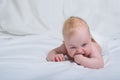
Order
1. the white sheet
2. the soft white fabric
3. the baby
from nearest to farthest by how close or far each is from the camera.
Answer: the white sheet → the baby → the soft white fabric

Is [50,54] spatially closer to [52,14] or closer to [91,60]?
[91,60]

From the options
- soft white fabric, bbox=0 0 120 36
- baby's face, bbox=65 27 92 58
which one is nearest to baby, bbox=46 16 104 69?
baby's face, bbox=65 27 92 58

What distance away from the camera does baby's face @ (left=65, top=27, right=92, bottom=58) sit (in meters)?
1.17

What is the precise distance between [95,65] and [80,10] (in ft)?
2.37

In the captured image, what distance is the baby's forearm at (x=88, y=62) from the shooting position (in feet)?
3.79

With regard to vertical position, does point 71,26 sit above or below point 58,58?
above

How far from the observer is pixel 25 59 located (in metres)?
1.24

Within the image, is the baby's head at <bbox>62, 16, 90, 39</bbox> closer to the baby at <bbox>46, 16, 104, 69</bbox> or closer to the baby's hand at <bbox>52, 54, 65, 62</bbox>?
the baby at <bbox>46, 16, 104, 69</bbox>

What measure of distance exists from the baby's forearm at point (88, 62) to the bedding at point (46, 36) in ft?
0.08

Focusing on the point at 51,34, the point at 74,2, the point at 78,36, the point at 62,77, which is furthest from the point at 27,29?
the point at 62,77

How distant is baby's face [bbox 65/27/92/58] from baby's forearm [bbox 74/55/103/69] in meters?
0.03

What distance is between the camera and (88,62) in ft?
3.81

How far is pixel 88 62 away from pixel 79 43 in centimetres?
9

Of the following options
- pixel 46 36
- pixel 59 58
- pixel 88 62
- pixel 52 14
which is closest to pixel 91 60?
pixel 88 62
